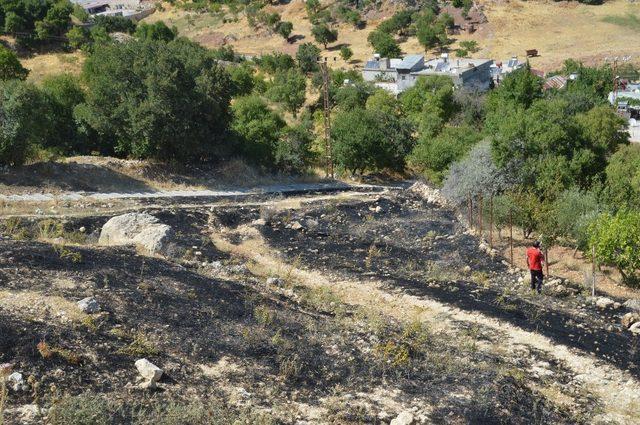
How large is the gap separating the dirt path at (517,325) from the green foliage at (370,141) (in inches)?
687

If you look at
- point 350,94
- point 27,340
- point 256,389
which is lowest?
point 350,94

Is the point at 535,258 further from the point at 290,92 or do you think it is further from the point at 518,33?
the point at 518,33

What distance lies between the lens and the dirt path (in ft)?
40.8

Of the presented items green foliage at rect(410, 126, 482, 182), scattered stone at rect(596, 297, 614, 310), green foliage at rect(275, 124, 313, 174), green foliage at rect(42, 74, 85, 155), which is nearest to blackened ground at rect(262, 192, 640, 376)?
scattered stone at rect(596, 297, 614, 310)

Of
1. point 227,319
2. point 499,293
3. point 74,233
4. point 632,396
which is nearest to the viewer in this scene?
point 632,396

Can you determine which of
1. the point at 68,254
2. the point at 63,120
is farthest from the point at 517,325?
the point at 63,120

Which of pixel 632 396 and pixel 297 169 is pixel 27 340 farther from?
pixel 297 169

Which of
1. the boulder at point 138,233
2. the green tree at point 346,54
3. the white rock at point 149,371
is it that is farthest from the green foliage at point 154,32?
the white rock at point 149,371

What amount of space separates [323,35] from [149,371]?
7590 centimetres

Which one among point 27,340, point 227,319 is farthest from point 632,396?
point 27,340

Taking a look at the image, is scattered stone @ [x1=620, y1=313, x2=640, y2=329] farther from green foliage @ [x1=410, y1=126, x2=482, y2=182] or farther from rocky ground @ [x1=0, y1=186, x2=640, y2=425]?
green foliage @ [x1=410, y1=126, x2=482, y2=182]

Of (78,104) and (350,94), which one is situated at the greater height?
(78,104)

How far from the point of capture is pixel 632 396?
12.3 meters

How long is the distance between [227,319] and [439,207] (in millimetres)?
14955
